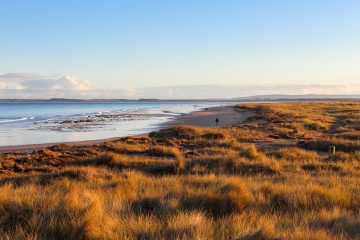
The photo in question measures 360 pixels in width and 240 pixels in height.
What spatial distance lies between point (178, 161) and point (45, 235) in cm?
784

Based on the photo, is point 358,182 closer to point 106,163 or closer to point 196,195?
point 196,195

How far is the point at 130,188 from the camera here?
8.27 metres

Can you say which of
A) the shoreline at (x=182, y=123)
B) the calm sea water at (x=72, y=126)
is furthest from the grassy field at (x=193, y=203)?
the calm sea water at (x=72, y=126)

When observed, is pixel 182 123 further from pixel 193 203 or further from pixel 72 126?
pixel 193 203

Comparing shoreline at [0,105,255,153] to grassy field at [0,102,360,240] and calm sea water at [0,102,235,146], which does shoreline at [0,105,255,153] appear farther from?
grassy field at [0,102,360,240]

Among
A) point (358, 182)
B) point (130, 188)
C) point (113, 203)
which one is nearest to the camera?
point (113, 203)

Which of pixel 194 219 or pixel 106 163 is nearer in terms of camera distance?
pixel 194 219

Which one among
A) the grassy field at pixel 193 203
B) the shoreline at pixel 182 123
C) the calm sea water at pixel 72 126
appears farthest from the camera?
the calm sea water at pixel 72 126

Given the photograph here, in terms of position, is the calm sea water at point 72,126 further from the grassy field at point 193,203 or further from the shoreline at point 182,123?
the grassy field at point 193,203

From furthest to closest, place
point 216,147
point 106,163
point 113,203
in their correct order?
point 216,147, point 106,163, point 113,203

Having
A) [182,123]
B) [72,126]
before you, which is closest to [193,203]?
[72,126]

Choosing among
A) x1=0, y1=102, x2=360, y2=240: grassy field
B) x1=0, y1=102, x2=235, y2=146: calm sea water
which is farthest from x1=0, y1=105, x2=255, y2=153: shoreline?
x1=0, y1=102, x2=360, y2=240: grassy field

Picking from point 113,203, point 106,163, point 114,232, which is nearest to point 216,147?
point 106,163

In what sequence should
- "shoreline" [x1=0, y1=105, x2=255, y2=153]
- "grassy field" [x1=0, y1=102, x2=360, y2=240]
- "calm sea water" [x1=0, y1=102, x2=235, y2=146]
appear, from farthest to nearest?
"calm sea water" [x1=0, y1=102, x2=235, y2=146] < "shoreline" [x1=0, y1=105, x2=255, y2=153] < "grassy field" [x1=0, y1=102, x2=360, y2=240]
